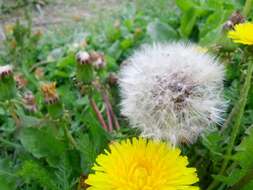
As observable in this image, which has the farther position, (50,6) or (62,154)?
(50,6)

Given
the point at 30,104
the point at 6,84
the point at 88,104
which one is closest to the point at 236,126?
the point at 6,84

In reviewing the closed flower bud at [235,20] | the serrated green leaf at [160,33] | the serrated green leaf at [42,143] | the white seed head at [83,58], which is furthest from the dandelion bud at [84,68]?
the serrated green leaf at [160,33]

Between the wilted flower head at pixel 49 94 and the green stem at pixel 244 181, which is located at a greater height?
the wilted flower head at pixel 49 94

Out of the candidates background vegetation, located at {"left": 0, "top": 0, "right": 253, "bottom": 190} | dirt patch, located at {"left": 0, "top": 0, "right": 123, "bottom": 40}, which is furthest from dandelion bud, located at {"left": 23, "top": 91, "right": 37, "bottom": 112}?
dirt patch, located at {"left": 0, "top": 0, "right": 123, "bottom": 40}

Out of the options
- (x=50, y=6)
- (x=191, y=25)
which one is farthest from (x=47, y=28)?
(x=191, y=25)

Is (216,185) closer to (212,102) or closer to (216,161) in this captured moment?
(216,161)

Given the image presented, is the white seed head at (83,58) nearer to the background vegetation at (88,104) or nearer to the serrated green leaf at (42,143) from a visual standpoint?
the background vegetation at (88,104)

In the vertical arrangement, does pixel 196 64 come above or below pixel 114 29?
above
